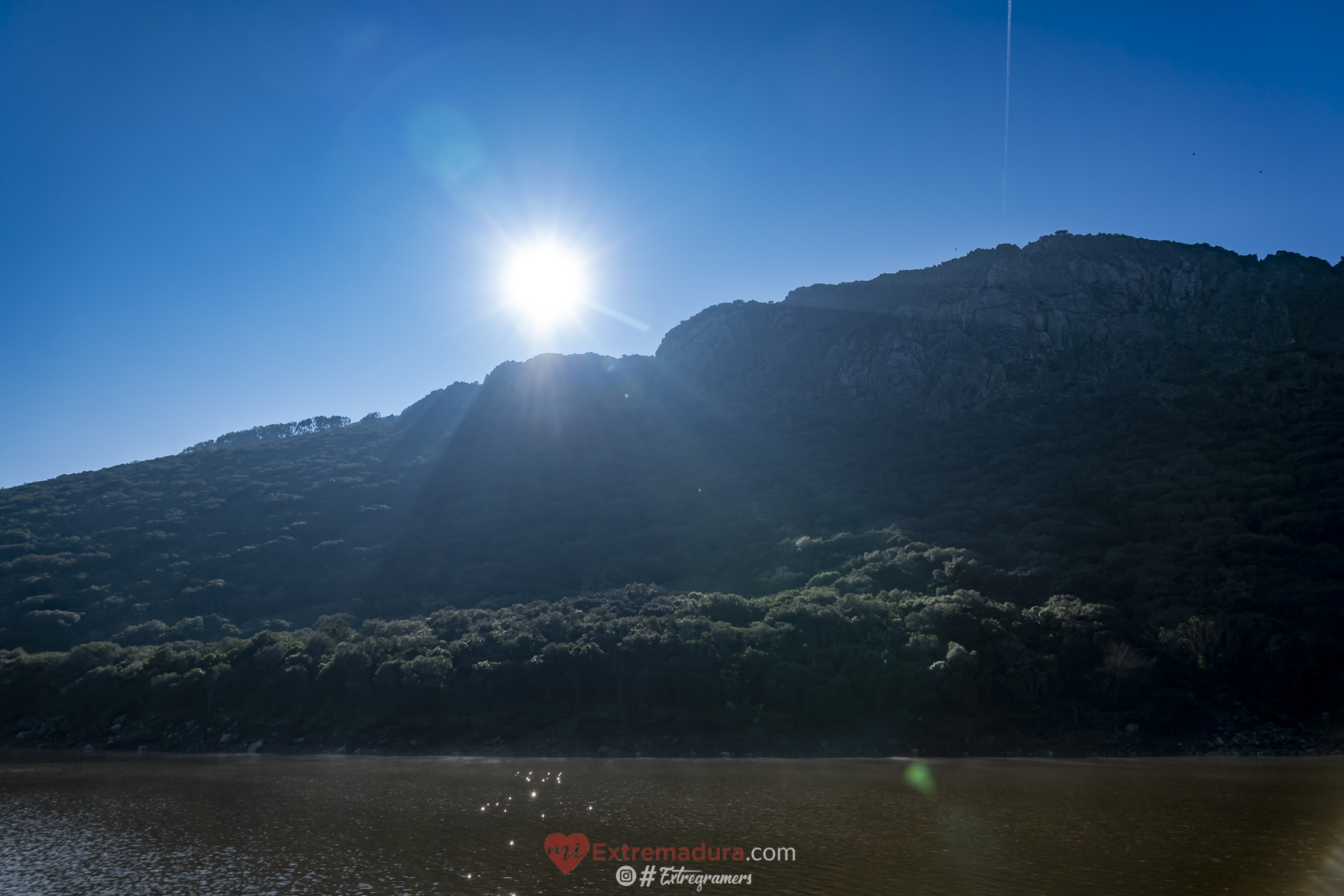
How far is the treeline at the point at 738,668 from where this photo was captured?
4556cm

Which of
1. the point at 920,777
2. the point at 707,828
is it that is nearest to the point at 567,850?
the point at 707,828

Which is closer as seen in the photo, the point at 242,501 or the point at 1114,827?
the point at 1114,827

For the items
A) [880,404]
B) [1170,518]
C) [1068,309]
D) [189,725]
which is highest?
[1068,309]

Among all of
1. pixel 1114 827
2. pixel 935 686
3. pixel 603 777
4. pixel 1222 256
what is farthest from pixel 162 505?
pixel 1222 256

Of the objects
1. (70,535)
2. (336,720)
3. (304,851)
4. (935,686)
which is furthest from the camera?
(70,535)

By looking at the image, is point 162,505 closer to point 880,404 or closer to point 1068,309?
point 880,404

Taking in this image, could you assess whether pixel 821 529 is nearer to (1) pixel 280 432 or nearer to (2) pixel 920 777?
(2) pixel 920 777

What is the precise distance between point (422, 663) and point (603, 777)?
23651 millimetres

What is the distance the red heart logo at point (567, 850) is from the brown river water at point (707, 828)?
0.38 meters

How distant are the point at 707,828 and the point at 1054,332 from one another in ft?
350

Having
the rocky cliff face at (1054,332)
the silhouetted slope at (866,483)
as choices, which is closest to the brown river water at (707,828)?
the silhouetted slope at (866,483)

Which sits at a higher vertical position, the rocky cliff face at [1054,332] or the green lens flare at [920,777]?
the rocky cliff face at [1054,332]

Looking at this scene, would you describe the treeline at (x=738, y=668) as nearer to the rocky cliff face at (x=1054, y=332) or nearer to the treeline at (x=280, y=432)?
the rocky cliff face at (x=1054, y=332)

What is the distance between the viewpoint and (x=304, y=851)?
23.2m
